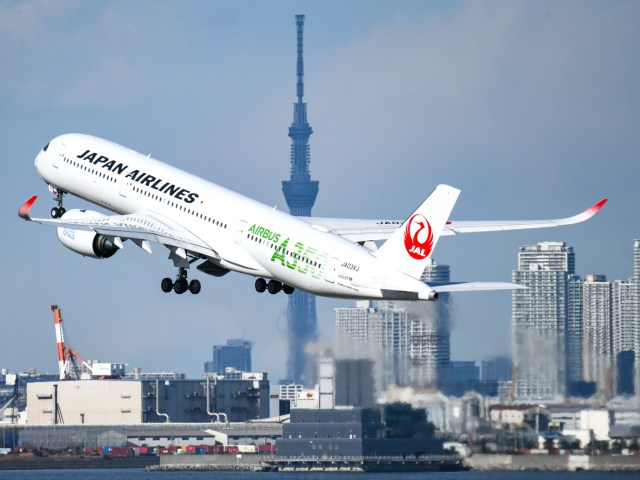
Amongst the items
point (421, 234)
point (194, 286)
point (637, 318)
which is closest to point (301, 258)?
point (421, 234)

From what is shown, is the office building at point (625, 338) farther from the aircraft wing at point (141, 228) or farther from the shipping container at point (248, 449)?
the shipping container at point (248, 449)

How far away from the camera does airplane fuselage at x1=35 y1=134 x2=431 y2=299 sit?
6538 centimetres

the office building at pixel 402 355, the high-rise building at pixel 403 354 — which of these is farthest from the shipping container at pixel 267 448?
the office building at pixel 402 355

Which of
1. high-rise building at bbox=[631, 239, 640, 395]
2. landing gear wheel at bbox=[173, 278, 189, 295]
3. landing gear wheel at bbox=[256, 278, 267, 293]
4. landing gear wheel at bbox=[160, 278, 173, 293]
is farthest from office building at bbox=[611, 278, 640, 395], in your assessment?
landing gear wheel at bbox=[160, 278, 173, 293]

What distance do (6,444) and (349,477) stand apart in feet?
232

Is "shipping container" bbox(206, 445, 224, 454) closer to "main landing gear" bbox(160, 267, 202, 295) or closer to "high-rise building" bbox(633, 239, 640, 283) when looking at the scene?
"high-rise building" bbox(633, 239, 640, 283)

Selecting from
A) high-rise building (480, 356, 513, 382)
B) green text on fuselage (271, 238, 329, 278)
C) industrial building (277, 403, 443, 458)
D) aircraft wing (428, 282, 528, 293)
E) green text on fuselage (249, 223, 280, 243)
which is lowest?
industrial building (277, 403, 443, 458)

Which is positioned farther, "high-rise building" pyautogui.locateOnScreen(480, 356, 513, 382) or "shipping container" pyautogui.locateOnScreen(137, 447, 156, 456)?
"shipping container" pyautogui.locateOnScreen(137, 447, 156, 456)

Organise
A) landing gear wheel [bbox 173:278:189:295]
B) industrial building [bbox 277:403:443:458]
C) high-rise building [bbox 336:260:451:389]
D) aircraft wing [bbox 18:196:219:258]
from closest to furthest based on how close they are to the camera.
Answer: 1. aircraft wing [bbox 18:196:219:258]
2. landing gear wheel [bbox 173:278:189:295]
3. high-rise building [bbox 336:260:451:389]
4. industrial building [bbox 277:403:443:458]

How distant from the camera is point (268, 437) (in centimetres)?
16925

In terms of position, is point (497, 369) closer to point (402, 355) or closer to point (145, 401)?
point (402, 355)

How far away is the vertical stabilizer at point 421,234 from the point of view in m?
63.3

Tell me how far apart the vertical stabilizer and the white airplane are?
0.12 feet

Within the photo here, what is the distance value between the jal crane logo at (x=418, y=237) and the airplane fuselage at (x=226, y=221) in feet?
3.29
